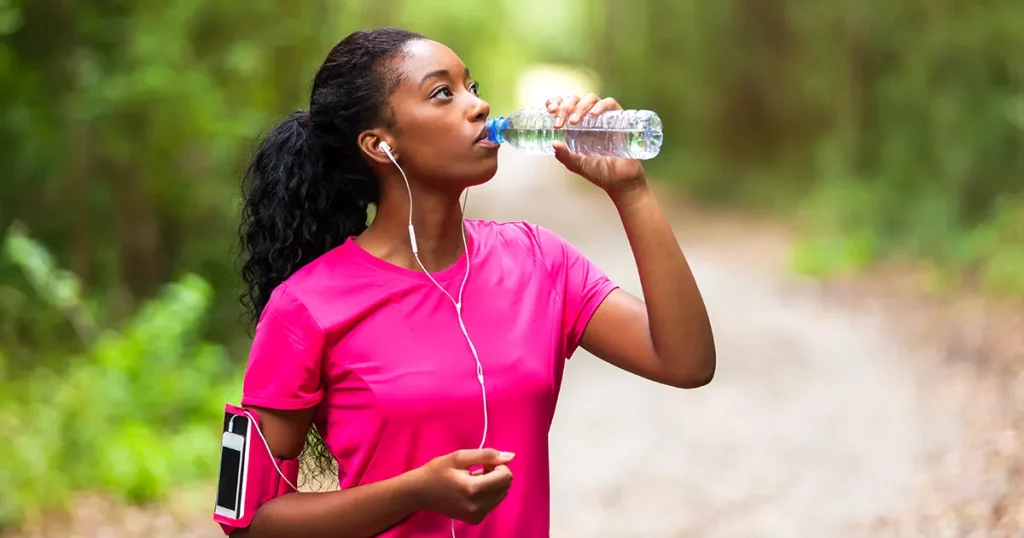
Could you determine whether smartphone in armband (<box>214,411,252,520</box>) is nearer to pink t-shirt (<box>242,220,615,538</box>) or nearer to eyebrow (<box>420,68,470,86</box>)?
pink t-shirt (<box>242,220,615,538</box>)

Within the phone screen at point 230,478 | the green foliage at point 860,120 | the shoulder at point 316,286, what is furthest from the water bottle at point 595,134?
the green foliage at point 860,120

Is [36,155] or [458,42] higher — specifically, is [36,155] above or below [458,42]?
below

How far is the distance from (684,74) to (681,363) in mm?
22101

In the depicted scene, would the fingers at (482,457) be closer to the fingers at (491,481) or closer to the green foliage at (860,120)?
the fingers at (491,481)

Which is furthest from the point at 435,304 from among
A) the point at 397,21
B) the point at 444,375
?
the point at 397,21

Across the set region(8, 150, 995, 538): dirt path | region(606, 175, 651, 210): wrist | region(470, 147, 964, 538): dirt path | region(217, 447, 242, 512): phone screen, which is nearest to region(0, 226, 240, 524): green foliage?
region(8, 150, 995, 538): dirt path

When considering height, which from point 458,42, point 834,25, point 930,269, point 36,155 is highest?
point 458,42

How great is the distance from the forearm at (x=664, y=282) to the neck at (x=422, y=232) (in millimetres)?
291

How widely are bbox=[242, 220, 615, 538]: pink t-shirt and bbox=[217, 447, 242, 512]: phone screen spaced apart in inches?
3.6

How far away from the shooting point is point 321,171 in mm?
2258

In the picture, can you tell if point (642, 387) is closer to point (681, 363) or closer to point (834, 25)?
point (681, 363)

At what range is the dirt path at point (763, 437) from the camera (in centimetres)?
596

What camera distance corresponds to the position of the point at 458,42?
109ft

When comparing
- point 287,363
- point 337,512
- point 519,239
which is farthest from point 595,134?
point 337,512
